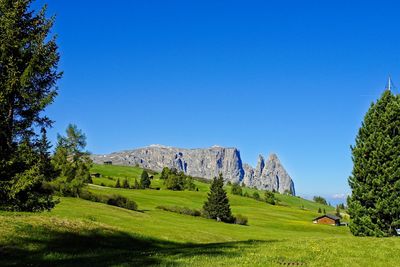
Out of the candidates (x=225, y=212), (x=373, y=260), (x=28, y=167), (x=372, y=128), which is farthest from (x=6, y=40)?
(x=225, y=212)

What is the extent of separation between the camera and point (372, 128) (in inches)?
1478

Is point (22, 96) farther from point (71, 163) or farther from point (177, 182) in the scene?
point (177, 182)

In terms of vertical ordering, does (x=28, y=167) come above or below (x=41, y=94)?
below

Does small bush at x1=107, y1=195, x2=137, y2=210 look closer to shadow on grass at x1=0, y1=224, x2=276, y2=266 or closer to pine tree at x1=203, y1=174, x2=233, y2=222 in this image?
pine tree at x1=203, y1=174, x2=233, y2=222

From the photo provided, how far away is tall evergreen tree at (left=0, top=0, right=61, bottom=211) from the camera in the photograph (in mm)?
22875

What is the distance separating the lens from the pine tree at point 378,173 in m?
36.0

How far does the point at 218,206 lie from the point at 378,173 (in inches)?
2667

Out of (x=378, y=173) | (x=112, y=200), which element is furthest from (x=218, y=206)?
(x=378, y=173)

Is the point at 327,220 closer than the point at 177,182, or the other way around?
the point at 327,220

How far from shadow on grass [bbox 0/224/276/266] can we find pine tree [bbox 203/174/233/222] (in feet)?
238

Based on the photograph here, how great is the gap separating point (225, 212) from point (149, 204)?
21464 mm

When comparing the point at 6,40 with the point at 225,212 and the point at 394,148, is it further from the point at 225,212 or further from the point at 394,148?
the point at 225,212

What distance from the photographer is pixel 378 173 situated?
3650cm

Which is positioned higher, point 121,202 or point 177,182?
point 177,182
